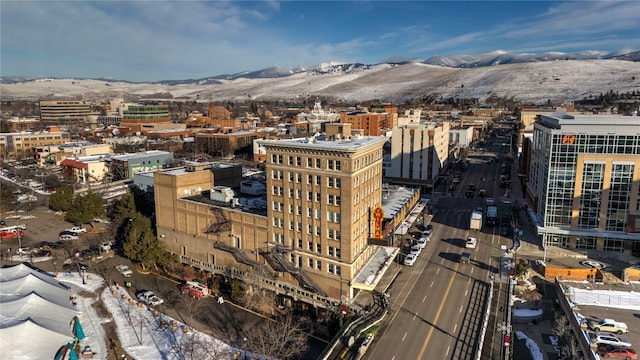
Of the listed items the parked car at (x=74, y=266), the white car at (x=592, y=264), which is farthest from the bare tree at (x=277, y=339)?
the white car at (x=592, y=264)

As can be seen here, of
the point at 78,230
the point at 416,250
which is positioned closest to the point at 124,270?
the point at 78,230

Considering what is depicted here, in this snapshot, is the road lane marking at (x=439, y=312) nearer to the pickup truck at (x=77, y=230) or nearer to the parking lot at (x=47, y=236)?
the parking lot at (x=47, y=236)

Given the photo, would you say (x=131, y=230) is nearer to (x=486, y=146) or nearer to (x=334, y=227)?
(x=334, y=227)

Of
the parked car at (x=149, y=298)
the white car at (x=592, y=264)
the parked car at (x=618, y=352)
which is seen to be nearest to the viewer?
the parked car at (x=618, y=352)

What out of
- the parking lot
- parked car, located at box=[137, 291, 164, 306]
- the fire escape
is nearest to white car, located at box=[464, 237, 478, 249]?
the fire escape

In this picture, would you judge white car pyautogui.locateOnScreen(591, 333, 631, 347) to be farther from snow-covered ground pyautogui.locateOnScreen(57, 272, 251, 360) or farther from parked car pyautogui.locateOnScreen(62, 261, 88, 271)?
parked car pyautogui.locateOnScreen(62, 261, 88, 271)

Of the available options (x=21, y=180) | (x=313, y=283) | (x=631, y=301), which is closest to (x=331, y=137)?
(x=313, y=283)
